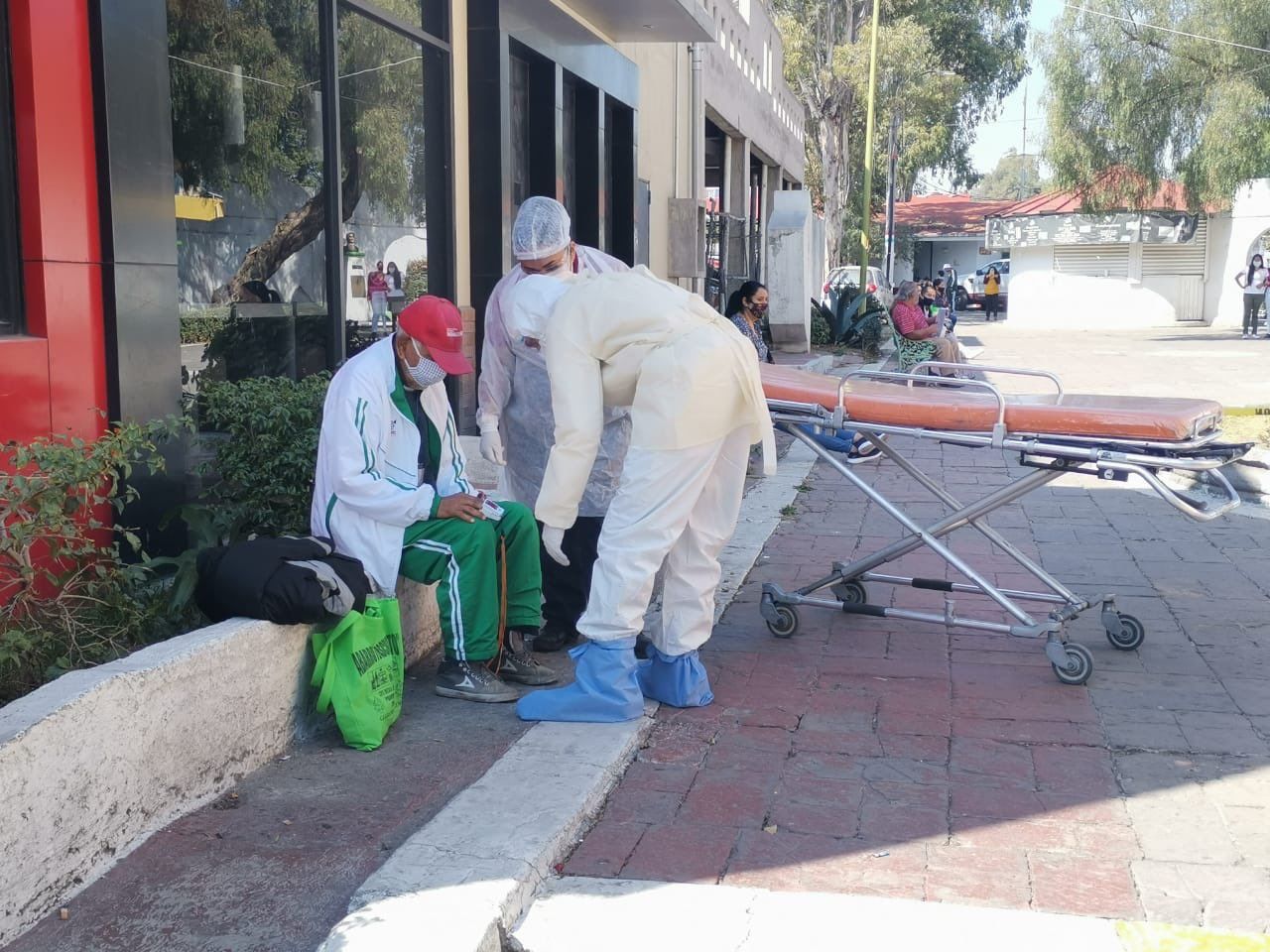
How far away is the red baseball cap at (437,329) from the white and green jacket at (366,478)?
0.45 feet

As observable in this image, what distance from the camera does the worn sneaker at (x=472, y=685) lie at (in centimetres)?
480

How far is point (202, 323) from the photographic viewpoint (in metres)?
5.95

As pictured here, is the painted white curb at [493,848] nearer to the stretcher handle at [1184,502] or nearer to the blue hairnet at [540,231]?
the blue hairnet at [540,231]

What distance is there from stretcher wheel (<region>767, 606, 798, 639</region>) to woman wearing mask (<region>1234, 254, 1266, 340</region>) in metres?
26.0

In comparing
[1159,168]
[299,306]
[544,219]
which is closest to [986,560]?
[544,219]

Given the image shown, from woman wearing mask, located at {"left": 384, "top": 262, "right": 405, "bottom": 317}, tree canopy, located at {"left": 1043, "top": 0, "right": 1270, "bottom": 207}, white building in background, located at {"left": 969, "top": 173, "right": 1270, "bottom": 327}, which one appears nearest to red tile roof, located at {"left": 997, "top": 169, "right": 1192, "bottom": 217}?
tree canopy, located at {"left": 1043, "top": 0, "right": 1270, "bottom": 207}

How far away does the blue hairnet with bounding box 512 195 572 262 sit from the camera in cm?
521

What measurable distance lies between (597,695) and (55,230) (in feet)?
8.07

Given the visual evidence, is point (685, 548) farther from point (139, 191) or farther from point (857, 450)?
point (139, 191)

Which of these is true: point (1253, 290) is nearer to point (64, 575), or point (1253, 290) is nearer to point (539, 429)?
point (539, 429)

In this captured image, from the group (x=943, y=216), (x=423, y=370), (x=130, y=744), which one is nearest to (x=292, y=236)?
(x=423, y=370)

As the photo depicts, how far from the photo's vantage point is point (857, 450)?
252 inches

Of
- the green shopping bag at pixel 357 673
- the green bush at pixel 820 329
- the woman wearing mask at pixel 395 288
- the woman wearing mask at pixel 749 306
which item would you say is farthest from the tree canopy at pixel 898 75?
the green shopping bag at pixel 357 673

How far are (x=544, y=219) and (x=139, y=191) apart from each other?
4.93 ft
